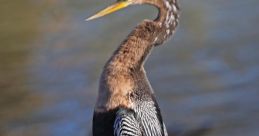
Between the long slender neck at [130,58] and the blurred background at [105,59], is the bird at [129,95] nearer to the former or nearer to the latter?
the long slender neck at [130,58]

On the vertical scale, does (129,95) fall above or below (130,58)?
below

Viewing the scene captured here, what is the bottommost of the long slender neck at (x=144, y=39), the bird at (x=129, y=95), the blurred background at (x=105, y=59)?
the bird at (x=129, y=95)

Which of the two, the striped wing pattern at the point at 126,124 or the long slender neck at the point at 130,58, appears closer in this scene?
the striped wing pattern at the point at 126,124

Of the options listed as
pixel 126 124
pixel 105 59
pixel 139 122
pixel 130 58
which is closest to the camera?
pixel 126 124

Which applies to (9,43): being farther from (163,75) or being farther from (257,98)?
(257,98)

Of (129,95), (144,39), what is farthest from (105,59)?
(129,95)

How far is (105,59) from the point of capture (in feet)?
27.0

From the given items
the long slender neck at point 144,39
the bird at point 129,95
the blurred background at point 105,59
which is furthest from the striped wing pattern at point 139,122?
the blurred background at point 105,59

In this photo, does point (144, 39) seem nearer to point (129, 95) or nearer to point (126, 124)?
point (129, 95)

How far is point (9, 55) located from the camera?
870 centimetres

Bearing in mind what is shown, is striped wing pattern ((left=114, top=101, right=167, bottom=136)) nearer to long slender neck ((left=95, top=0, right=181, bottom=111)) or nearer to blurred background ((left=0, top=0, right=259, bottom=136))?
long slender neck ((left=95, top=0, right=181, bottom=111))

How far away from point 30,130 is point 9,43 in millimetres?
2138

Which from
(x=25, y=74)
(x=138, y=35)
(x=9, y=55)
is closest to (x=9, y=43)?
(x=9, y=55)

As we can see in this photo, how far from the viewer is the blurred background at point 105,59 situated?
23.1 feet
